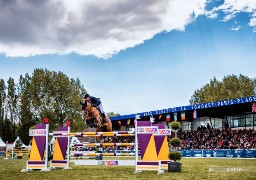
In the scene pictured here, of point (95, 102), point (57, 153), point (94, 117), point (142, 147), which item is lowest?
point (57, 153)

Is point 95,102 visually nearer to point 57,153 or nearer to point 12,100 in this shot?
point 57,153

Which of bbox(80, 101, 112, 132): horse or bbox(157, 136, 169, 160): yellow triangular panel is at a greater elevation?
bbox(80, 101, 112, 132): horse

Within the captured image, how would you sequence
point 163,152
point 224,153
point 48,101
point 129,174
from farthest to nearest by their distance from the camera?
point 48,101, point 224,153, point 163,152, point 129,174

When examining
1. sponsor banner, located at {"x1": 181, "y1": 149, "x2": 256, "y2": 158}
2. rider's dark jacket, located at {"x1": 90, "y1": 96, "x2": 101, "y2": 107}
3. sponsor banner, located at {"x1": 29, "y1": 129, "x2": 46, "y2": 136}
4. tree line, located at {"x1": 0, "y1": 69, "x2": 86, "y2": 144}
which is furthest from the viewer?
tree line, located at {"x1": 0, "y1": 69, "x2": 86, "y2": 144}

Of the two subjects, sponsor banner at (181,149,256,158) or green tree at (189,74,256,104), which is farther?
green tree at (189,74,256,104)

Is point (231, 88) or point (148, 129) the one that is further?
point (231, 88)

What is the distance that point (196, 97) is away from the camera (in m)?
66.9

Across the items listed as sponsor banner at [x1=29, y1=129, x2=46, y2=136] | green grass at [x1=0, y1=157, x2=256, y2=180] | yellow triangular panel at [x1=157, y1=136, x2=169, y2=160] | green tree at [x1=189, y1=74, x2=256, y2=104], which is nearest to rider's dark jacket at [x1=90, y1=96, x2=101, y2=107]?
sponsor banner at [x1=29, y1=129, x2=46, y2=136]

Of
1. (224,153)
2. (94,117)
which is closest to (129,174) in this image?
(224,153)

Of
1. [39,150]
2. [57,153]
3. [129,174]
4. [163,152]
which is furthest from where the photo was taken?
[57,153]

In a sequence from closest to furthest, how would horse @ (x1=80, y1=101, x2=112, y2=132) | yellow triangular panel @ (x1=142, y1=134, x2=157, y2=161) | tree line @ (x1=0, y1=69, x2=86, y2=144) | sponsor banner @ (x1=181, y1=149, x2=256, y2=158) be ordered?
yellow triangular panel @ (x1=142, y1=134, x2=157, y2=161) → sponsor banner @ (x1=181, y1=149, x2=256, y2=158) → horse @ (x1=80, y1=101, x2=112, y2=132) → tree line @ (x1=0, y1=69, x2=86, y2=144)

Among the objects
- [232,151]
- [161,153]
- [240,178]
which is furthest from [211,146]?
[240,178]

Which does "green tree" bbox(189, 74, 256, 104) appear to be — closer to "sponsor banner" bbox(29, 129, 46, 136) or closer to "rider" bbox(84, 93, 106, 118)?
"rider" bbox(84, 93, 106, 118)

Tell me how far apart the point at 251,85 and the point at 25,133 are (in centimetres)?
3878
